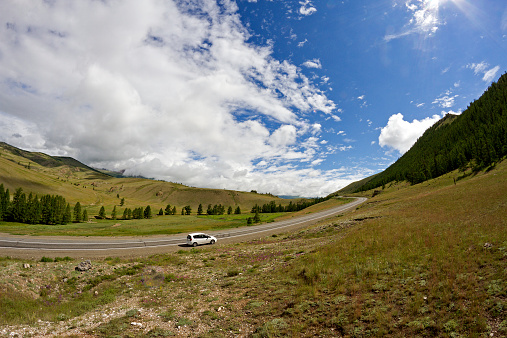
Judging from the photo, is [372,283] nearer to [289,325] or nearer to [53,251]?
[289,325]

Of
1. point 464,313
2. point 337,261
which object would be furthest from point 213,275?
point 464,313

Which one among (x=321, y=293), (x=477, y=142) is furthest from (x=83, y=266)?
(x=477, y=142)

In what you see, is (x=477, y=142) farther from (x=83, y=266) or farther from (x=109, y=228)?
(x=109, y=228)

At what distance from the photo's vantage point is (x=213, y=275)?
1748 centimetres

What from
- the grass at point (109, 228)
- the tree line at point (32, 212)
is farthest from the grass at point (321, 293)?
the tree line at point (32, 212)

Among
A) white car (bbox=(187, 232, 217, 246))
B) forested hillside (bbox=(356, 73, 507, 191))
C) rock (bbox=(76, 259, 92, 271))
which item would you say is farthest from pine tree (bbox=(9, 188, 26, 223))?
forested hillside (bbox=(356, 73, 507, 191))

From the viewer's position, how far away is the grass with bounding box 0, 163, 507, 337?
24.2ft

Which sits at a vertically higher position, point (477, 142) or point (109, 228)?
point (477, 142)

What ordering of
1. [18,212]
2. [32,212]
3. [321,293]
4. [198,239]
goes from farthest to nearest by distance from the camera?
[18,212] → [32,212] → [198,239] → [321,293]

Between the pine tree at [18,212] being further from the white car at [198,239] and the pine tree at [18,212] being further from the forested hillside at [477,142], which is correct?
the forested hillside at [477,142]

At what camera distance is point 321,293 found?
10555 mm

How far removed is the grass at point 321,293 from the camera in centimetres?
736

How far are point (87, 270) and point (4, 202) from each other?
12651 centimetres

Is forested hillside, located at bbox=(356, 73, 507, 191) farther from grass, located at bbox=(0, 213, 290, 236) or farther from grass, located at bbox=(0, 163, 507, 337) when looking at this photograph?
grass, located at bbox=(0, 213, 290, 236)
